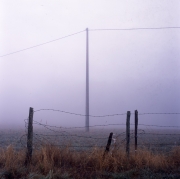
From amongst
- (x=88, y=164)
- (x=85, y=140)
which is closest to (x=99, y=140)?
(x=85, y=140)

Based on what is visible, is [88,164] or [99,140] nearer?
[88,164]

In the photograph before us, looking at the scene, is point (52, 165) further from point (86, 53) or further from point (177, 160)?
point (86, 53)

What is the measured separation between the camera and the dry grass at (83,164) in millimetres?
8578

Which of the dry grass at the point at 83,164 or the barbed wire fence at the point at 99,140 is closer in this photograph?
the dry grass at the point at 83,164

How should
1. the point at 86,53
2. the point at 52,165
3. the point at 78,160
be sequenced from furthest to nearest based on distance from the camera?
1. the point at 86,53
2. the point at 78,160
3. the point at 52,165

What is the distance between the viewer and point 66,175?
27.2 feet

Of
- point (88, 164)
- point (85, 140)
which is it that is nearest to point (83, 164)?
point (88, 164)

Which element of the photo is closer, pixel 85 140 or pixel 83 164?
pixel 83 164

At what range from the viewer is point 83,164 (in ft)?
31.2

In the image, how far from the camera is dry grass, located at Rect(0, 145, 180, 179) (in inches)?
338

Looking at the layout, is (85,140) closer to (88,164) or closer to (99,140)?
(99,140)

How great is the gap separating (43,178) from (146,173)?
3.03 metres

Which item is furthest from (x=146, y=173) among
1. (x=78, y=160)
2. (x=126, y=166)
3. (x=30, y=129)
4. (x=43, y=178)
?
(x=30, y=129)

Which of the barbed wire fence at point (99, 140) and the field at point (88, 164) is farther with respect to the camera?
the barbed wire fence at point (99, 140)
